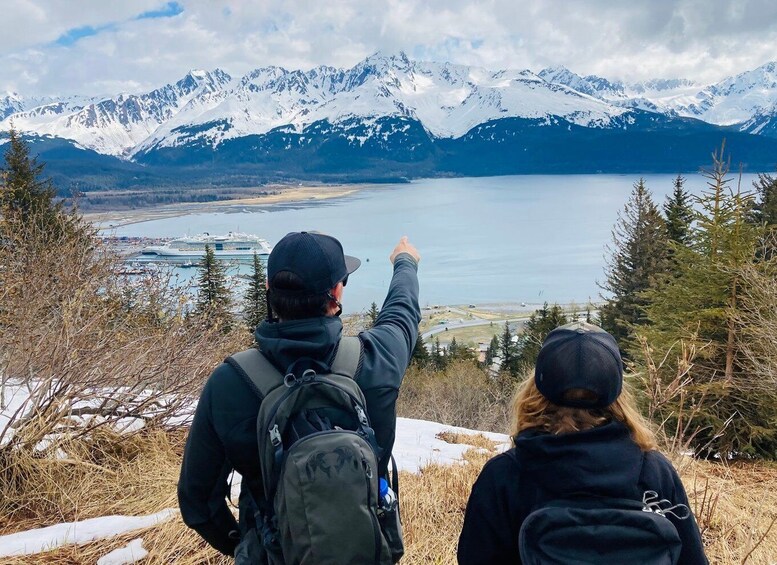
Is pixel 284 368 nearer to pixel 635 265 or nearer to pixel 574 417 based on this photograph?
pixel 574 417

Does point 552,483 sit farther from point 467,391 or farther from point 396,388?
point 467,391

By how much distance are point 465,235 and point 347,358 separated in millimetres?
67279

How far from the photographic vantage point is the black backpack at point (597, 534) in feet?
3.76

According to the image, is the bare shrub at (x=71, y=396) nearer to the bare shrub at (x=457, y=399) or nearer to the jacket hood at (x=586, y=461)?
the jacket hood at (x=586, y=461)

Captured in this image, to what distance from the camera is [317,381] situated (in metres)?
1.29

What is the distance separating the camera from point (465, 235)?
2670 inches

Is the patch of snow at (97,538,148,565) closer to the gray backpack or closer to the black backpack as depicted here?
the gray backpack

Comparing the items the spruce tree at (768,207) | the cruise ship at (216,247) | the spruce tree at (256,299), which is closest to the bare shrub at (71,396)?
the spruce tree at (256,299)

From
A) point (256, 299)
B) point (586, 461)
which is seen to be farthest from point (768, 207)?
point (586, 461)

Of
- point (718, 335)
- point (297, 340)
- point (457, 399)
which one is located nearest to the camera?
point (297, 340)

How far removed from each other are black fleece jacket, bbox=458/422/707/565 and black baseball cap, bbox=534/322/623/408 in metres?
0.07

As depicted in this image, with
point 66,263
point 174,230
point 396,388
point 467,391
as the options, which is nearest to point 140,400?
point 396,388

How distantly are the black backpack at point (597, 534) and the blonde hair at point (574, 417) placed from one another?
16 cm

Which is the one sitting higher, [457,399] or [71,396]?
[71,396]
